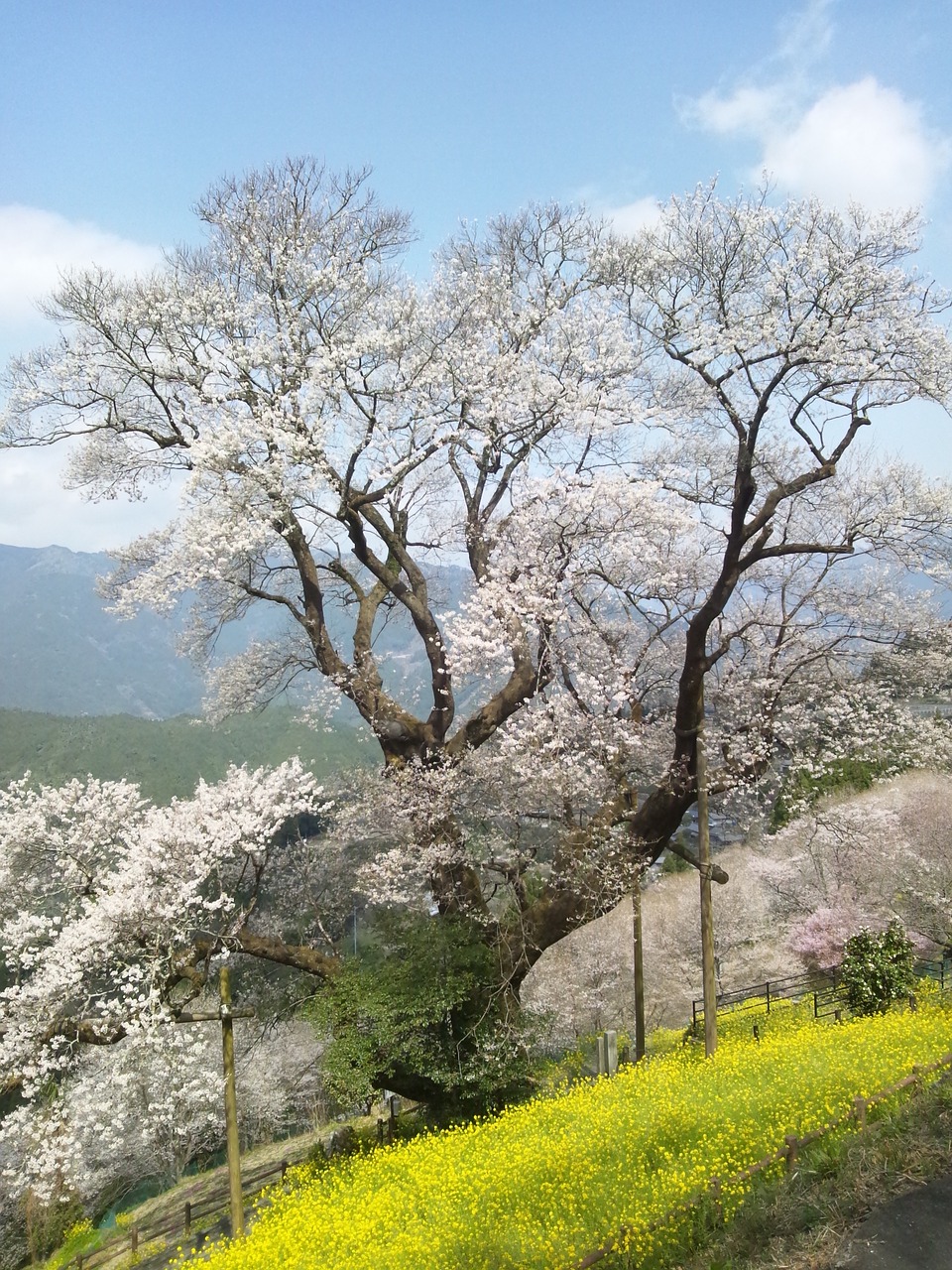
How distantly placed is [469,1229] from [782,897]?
23956 mm

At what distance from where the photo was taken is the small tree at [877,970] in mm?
17469

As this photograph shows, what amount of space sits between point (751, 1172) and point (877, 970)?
12369mm

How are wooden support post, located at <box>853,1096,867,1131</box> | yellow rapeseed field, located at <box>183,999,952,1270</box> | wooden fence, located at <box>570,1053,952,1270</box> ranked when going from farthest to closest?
1. wooden support post, located at <box>853,1096,867,1131</box>
2. yellow rapeseed field, located at <box>183,999,952,1270</box>
3. wooden fence, located at <box>570,1053,952,1270</box>

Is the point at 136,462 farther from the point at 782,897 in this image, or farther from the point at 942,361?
the point at 782,897

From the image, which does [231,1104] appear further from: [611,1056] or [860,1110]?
[860,1110]

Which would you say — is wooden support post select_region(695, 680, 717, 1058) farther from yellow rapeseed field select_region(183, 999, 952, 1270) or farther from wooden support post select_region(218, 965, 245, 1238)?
wooden support post select_region(218, 965, 245, 1238)

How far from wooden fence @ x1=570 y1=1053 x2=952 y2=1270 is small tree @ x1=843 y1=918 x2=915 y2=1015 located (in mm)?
10317

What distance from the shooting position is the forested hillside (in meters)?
68.1

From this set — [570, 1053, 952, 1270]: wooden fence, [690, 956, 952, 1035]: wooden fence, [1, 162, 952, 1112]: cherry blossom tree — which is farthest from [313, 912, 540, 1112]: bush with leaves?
[690, 956, 952, 1035]: wooden fence

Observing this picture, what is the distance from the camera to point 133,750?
73.0 metres

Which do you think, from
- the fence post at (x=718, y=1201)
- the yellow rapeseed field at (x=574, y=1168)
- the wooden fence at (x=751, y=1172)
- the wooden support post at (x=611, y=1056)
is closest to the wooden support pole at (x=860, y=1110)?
the wooden fence at (x=751, y=1172)

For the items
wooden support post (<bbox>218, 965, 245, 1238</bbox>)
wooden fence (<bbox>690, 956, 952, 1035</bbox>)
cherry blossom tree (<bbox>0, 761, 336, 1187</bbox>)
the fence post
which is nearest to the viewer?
the fence post

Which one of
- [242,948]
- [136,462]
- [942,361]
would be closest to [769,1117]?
[242,948]

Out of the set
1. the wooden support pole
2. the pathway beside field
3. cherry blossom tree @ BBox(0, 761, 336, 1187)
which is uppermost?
cherry blossom tree @ BBox(0, 761, 336, 1187)
